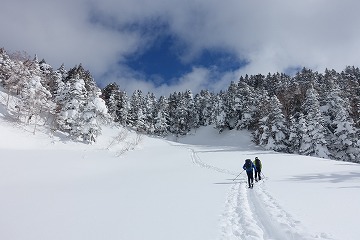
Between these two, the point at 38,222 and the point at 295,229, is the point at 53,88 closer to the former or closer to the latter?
the point at 38,222

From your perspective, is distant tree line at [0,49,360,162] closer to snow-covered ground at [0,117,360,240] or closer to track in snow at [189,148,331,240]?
snow-covered ground at [0,117,360,240]

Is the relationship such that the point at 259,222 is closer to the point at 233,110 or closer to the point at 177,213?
the point at 177,213

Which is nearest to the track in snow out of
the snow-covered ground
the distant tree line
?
the snow-covered ground

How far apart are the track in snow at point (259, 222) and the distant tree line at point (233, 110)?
38.6m

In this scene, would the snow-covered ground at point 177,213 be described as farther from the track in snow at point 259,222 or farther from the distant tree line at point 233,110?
the distant tree line at point 233,110

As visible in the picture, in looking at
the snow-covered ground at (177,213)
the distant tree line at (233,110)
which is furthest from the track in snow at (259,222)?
the distant tree line at (233,110)

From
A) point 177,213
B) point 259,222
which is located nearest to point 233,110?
point 177,213

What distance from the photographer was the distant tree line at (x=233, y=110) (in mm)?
46125

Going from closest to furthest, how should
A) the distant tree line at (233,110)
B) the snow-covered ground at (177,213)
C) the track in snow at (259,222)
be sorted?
1. the track in snow at (259,222)
2. the snow-covered ground at (177,213)
3. the distant tree line at (233,110)

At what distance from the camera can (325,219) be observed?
28.1 feet

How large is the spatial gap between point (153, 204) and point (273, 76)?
8938cm

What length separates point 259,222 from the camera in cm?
851

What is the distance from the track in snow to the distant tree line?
3864 centimetres

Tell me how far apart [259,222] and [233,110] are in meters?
77.3
